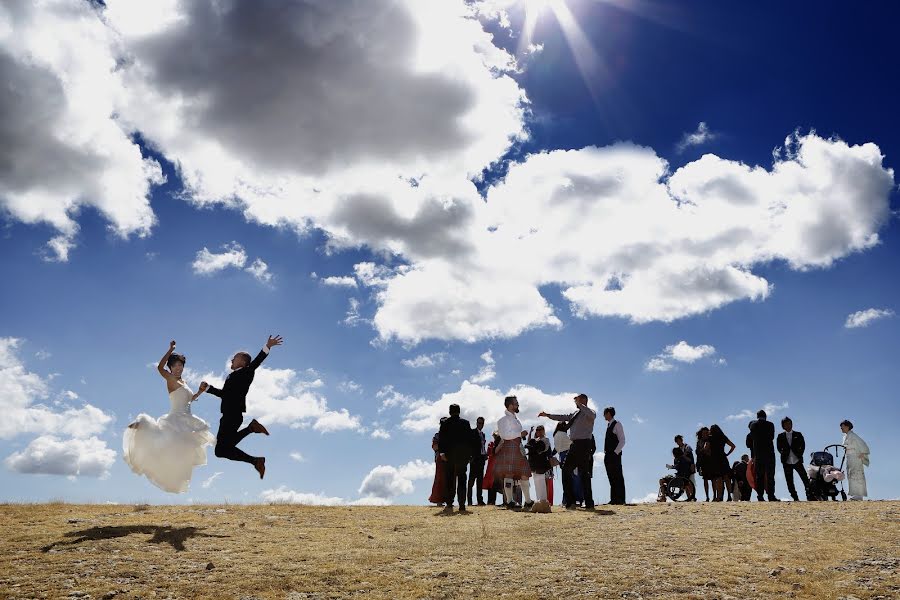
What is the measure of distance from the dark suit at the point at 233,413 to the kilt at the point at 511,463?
21.3 feet

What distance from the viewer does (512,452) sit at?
693 inches

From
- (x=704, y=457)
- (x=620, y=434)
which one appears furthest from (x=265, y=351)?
(x=704, y=457)

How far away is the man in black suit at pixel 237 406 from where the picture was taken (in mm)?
13812

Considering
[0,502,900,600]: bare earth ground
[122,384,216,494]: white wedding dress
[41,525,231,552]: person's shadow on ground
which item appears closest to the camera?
[0,502,900,600]: bare earth ground

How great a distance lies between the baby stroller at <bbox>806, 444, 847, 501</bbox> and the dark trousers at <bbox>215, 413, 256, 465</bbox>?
56.0 ft

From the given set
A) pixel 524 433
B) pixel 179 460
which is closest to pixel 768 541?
pixel 524 433

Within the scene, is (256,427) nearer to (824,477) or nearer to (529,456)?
(529,456)

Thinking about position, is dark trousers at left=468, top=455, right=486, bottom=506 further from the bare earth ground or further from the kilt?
the bare earth ground

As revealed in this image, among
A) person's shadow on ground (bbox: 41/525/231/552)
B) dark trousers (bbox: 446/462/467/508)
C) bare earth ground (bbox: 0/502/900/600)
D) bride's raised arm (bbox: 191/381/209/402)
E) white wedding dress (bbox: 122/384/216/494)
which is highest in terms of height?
bride's raised arm (bbox: 191/381/209/402)

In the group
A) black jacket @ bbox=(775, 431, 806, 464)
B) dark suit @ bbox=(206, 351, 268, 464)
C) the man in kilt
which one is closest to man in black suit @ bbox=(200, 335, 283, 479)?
dark suit @ bbox=(206, 351, 268, 464)

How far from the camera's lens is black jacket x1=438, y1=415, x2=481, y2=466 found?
16.9m

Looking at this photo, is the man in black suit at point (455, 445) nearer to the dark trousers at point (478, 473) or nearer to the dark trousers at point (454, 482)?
the dark trousers at point (454, 482)

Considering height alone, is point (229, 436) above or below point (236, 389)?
below

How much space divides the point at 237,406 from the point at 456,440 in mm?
5581
